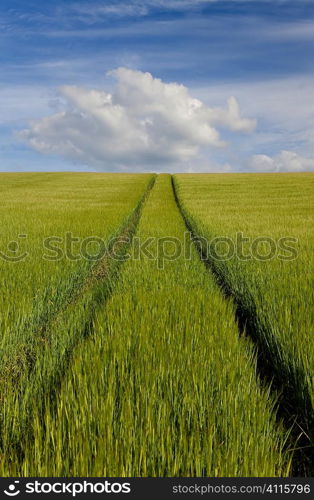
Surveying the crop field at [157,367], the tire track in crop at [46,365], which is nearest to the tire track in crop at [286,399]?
the crop field at [157,367]

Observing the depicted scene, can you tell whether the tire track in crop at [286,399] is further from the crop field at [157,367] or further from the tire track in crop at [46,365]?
the tire track in crop at [46,365]

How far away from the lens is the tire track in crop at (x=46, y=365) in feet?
6.54

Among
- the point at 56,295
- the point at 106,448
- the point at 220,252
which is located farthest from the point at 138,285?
the point at 106,448

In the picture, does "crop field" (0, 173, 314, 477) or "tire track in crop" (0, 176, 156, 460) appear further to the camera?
"tire track in crop" (0, 176, 156, 460)

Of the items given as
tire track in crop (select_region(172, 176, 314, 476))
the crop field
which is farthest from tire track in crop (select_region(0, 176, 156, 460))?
tire track in crop (select_region(172, 176, 314, 476))

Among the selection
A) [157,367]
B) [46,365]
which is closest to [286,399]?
[157,367]

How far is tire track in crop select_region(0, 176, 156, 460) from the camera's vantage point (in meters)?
1.99

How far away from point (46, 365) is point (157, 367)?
90cm

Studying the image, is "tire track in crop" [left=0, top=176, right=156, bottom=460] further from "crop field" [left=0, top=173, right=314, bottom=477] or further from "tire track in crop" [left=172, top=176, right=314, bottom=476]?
"tire track in crop" [left=172, top=176, right=314, bottom=476]

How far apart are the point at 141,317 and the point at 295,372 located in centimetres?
135

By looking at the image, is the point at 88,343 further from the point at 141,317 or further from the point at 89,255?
the point at 89,255

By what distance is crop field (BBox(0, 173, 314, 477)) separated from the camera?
159cm

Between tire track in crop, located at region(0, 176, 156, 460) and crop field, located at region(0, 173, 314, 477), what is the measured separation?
1 cm

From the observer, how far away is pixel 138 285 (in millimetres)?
4535
